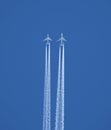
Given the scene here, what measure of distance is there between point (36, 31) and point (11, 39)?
3.16 ft

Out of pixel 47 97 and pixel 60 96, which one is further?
pixel 60 96

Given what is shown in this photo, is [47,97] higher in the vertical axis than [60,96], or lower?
lower

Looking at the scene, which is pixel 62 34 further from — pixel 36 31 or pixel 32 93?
pixel 32 93

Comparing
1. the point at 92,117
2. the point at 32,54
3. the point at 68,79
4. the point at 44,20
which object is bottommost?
the point at 92,117

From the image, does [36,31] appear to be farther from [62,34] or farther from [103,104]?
[103,104]

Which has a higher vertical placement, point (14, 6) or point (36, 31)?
point (14, 6)

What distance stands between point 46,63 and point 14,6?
2502mm

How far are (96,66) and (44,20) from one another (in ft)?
8.41

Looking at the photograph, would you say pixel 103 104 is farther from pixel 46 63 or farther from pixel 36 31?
pixel 36 31

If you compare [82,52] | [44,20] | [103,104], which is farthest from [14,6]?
[103,104]

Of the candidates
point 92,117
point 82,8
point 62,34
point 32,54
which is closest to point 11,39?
point 32,54

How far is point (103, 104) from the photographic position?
1336 cm

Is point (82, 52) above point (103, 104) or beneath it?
above

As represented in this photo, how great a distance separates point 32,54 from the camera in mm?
13195
